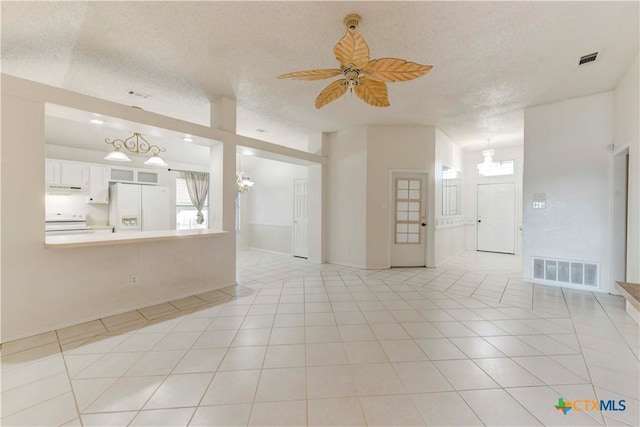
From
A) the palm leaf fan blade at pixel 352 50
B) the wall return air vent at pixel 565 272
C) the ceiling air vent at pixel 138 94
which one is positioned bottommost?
the wall return air vent at pixel 565 272

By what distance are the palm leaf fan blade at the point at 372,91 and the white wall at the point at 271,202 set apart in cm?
437

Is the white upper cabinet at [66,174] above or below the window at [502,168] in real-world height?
below

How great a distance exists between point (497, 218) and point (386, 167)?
4.27 m

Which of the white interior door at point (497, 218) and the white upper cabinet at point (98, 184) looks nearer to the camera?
the white upper cabinet at point (98, 184)

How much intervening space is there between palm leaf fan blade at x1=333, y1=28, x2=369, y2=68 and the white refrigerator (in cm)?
584

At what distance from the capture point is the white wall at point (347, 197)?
5.70m

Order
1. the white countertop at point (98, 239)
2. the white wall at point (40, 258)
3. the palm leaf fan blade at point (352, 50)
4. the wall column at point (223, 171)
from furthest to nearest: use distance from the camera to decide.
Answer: the wall column at point (223, 171) → the white countertop at point (98, 239) → the white wall at point (40, 258) → the palm leaf fan blade at point (352, 50)

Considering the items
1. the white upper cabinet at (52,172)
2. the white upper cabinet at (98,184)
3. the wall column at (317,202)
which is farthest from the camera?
the wall column at (317,202)

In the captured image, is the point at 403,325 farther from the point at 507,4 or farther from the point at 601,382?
the point at 507,4

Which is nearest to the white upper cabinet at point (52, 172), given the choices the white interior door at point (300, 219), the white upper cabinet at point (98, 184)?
the white upper cabinet at point (98, 184)

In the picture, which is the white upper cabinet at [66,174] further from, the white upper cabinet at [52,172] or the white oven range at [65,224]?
the white oven range at [65,224]

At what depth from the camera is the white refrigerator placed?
19.1ft

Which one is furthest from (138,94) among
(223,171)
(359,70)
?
(359,70)

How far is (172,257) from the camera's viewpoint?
145 inches
